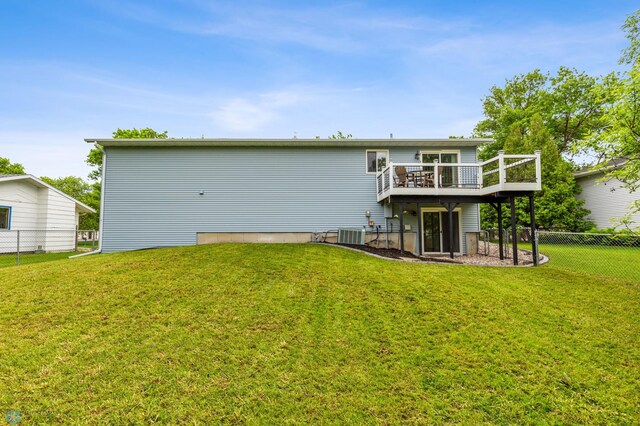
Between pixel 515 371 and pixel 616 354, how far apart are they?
1.52 metres

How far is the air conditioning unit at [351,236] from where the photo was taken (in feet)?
35.9

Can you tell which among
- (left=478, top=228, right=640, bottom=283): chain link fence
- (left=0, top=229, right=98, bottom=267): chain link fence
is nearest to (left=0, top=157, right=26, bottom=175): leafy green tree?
(left=0, top=229, right=98, bottom=267): chain link fence

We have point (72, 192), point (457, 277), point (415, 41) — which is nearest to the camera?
point (457, 277)

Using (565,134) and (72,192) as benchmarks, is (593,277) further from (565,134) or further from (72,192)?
(72,192)

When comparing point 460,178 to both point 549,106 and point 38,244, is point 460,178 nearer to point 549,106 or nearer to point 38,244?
point 38,244

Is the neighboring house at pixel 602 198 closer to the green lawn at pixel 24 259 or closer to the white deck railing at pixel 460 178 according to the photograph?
the white deck railing at pixel 460 178

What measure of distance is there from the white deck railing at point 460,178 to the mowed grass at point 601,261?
2.53 m

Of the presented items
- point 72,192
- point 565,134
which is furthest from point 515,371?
point 72,192

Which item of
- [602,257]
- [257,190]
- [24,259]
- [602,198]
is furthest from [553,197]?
[24,259]

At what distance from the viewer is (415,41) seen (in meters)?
12.6

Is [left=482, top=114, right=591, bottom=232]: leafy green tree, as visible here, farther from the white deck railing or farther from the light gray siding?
the light gray siding

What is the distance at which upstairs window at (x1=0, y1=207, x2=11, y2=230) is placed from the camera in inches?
509

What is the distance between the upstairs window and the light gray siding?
5.69 m

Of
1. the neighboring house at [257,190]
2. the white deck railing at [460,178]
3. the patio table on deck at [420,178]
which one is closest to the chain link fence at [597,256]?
the white deck railing at [460,178]
